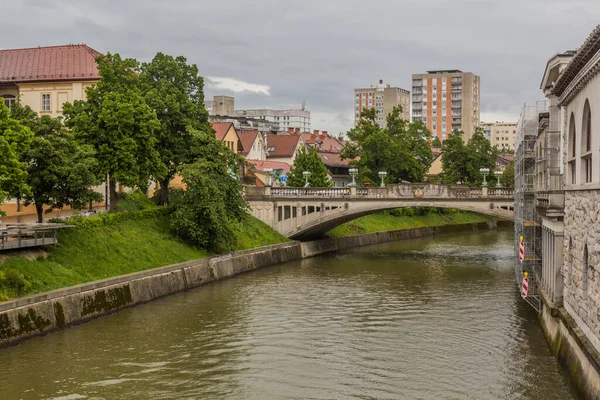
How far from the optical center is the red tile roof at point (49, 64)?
65.4 m

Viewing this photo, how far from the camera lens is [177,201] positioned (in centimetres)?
5219

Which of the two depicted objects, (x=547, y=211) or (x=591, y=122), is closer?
(x=591, y=122)

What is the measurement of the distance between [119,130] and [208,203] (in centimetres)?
675

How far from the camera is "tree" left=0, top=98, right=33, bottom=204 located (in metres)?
35.2

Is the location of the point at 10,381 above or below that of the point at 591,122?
below

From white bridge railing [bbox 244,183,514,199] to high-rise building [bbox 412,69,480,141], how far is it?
409 ft

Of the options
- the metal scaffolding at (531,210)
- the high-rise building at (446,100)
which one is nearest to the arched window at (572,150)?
the metal scaffolding at (531,210)

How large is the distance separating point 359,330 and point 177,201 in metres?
20.8

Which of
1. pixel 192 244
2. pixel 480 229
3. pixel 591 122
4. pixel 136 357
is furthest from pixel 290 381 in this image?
pixel 480 229

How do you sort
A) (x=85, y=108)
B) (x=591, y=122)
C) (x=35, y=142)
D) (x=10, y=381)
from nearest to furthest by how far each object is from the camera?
(x=591, y=122) < (x=10, y=381) < (x=35, y=142) < (x=85, y=108)

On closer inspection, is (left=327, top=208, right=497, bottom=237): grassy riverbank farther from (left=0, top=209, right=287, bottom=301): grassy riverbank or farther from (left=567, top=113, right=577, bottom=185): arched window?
(left=567, top=113, right=577, bottom=185): arched window

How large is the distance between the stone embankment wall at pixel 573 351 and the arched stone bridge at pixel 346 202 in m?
27.2

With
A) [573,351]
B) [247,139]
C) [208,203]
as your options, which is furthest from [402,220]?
[573,351]

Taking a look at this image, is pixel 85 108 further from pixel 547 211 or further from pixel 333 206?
pixel 547 211
